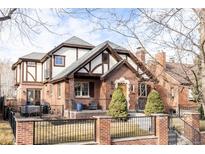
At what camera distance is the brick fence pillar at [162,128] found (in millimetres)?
6434

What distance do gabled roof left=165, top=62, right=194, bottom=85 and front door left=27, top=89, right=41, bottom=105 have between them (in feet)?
12.0

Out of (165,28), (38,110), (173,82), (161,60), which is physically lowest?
(38,110)

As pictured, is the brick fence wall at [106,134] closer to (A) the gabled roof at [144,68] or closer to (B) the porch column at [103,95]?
(A) the gabled roof at [144,68]

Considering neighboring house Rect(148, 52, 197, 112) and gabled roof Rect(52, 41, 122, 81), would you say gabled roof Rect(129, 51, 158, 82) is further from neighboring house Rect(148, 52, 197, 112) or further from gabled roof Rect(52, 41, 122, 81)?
gabled roof Rect(52, 41, 122, 81)

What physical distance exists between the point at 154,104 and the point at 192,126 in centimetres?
94

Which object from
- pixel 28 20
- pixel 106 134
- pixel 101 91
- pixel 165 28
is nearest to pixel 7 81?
pixel 28 20

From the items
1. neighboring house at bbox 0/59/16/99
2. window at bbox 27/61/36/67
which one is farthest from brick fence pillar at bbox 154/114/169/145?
window at bbox 27/61/36/67

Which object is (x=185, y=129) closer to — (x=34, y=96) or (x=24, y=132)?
(x=24, y=132)

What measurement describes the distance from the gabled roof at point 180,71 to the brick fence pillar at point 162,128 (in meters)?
1.36

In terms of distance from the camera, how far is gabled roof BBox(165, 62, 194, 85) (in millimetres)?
5039

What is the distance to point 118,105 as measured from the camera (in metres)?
7.30

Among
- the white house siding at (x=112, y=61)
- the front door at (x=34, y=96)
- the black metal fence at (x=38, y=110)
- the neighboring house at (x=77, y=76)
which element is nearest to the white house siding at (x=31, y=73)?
the neighboring house at (x=77, y=76)

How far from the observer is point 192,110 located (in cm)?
678
